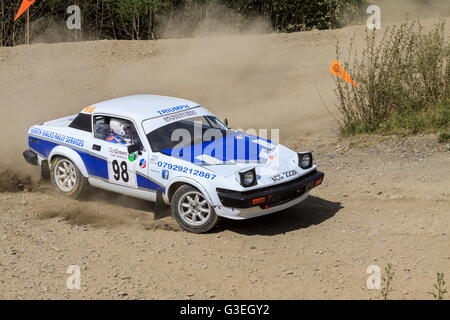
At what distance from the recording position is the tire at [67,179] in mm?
9633

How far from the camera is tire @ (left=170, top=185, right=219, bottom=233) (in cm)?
832

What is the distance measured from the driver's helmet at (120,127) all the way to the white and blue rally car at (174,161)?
1 centimetres

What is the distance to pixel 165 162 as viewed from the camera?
8.60 metres

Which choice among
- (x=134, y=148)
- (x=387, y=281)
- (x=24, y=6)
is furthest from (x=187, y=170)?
(x=24, y=6)

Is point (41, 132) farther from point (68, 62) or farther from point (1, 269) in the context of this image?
point (68, 62)

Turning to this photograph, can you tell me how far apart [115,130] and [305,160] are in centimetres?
277

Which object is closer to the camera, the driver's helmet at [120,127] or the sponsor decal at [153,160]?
the sponsor decal at [153,160]

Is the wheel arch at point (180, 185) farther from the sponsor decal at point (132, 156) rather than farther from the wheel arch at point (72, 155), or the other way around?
the wheel arch at point (72, 155)

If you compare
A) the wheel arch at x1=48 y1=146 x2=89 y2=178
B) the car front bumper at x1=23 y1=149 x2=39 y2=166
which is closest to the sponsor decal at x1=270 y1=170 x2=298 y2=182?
the wheel arch at x1=48 y1=146 x2=89 y2=178

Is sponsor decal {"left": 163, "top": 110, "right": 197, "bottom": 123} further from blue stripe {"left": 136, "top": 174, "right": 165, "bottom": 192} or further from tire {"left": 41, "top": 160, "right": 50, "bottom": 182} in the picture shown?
tire {"left": 41, "top": 160, "right": 50, "bottom": 182}

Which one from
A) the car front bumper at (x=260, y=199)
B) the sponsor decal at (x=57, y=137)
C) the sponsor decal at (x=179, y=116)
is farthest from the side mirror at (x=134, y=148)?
the car front bumper at (x=260, y=199)

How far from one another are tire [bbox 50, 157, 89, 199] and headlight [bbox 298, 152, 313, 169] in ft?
10.5

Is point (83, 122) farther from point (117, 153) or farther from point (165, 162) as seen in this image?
point (165, 162)
